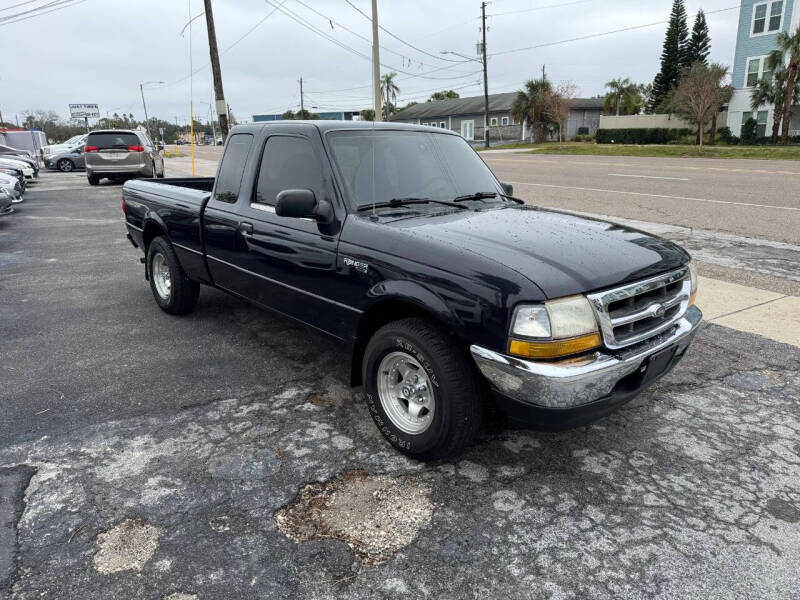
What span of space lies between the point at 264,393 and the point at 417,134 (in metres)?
2.09

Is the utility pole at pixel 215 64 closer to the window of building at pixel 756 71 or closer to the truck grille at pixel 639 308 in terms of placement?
the truck grille at pixel 639 308

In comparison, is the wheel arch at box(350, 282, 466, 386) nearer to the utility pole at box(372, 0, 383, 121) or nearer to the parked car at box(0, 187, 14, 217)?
the parked car at box(0, 187, 14, 217)

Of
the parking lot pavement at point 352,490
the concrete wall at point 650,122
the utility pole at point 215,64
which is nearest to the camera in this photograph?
the parking lot pavement at point 352,490

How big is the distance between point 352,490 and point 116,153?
19638 millimetres

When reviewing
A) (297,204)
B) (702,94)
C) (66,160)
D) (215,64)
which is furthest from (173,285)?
(702,94)

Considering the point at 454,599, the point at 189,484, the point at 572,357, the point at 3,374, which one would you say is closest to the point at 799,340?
the point at 572,357

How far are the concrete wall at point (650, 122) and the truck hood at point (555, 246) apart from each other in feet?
144

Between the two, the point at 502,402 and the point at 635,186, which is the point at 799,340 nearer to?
the point at 502,402

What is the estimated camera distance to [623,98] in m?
60.8

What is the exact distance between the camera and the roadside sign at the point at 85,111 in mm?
80875

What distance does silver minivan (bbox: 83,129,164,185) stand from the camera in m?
19.3

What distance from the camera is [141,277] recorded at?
7441mm

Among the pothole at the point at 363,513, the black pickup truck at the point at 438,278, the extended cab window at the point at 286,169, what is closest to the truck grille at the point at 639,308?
the black pickup truck at the point at 438,278

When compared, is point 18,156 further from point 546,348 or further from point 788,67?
point 788,67
